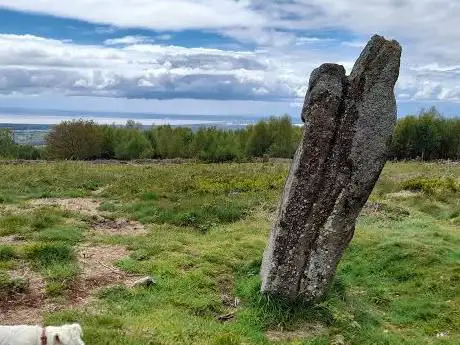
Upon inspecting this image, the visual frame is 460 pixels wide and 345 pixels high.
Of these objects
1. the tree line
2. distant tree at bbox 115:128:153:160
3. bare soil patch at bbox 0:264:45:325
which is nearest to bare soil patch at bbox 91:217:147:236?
bare soil patch at bbox 0:264:45:325

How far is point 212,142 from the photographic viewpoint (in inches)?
3135

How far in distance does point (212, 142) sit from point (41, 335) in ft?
236

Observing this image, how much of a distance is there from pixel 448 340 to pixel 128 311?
246 inches

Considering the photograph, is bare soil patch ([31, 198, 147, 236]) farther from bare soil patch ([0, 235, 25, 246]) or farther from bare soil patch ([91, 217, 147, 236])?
bare soil patch ([0, 235, 25, 246])

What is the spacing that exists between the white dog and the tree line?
63201mm

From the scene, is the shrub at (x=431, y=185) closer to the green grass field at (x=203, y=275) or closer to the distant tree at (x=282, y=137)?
Result: the green grass field at (x=203, y=275)

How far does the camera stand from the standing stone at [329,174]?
38.2ft

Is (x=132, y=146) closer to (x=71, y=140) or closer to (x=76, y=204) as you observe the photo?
(x=71, y=140)

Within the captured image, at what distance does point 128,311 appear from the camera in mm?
10914

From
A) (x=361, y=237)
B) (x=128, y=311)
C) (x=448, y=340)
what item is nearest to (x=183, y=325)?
(x=128, y=311)

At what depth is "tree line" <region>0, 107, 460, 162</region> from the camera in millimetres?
73000

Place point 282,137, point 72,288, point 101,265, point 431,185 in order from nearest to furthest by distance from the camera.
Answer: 1. point 72,288
2. point 101,265
3. point 431,185
4. point 282,137

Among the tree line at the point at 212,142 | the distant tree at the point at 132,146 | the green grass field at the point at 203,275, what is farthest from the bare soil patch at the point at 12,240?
the distant tree at the point at 132,146

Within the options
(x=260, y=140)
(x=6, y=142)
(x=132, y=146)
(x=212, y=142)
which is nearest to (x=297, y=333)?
(x=132, y=146)
